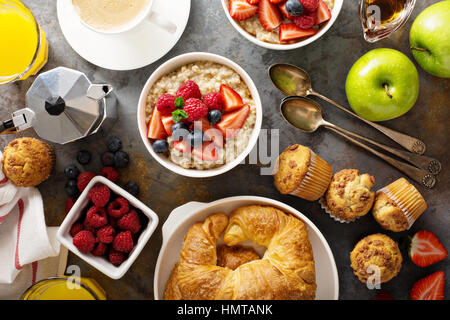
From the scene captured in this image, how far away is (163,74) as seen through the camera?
5.34 ft

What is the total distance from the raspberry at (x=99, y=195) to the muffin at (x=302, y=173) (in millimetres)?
704

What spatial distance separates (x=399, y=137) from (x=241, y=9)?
877mm

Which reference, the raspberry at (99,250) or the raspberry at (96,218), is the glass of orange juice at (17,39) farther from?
the raspberry at (99,250)

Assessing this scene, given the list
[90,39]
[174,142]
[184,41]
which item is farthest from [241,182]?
[90,39]

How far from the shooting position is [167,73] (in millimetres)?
1640

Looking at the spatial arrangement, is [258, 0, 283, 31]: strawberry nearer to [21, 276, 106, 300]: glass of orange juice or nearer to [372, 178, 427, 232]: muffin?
[372, 178, 427, 232]: muffin

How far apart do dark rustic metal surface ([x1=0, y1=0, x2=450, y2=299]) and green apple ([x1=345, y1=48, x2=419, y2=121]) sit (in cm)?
17

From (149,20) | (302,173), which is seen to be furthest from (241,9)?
(302,173)

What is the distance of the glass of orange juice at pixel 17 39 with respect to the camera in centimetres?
163

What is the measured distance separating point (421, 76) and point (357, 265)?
35.0 inches

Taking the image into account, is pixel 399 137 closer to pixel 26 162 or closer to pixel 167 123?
pixel 167 123

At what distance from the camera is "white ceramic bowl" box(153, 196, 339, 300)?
5.37 ft
